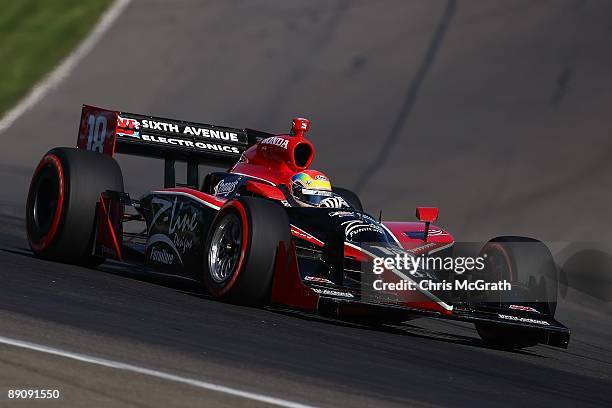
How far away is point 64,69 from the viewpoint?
22734mm

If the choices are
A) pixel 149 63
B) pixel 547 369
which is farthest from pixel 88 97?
pixel 547 369

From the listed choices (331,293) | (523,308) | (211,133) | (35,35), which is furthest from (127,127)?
(35,35)

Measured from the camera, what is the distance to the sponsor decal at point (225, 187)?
11375 mm

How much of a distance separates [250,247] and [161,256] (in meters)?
1.73

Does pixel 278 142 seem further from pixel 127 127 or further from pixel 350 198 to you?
pixel 127 127

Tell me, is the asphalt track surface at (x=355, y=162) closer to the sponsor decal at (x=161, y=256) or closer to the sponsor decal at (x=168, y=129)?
the sponsor decal at (x=161, y=256)

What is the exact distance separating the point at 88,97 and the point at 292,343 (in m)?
14.5

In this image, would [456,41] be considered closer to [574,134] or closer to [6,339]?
[574,134]

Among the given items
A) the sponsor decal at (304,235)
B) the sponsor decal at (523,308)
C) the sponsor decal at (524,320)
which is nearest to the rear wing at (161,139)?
the sponsor decal at (304,235)

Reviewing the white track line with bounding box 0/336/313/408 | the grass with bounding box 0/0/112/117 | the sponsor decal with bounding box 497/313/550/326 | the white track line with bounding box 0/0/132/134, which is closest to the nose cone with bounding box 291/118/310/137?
the sponsor decal with bounding box 497/313/550/326

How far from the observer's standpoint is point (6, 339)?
260 inches

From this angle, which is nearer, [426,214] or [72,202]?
[426,214]

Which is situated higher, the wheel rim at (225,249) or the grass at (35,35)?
the grass at (35,35)

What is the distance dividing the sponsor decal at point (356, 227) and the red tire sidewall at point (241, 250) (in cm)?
88
